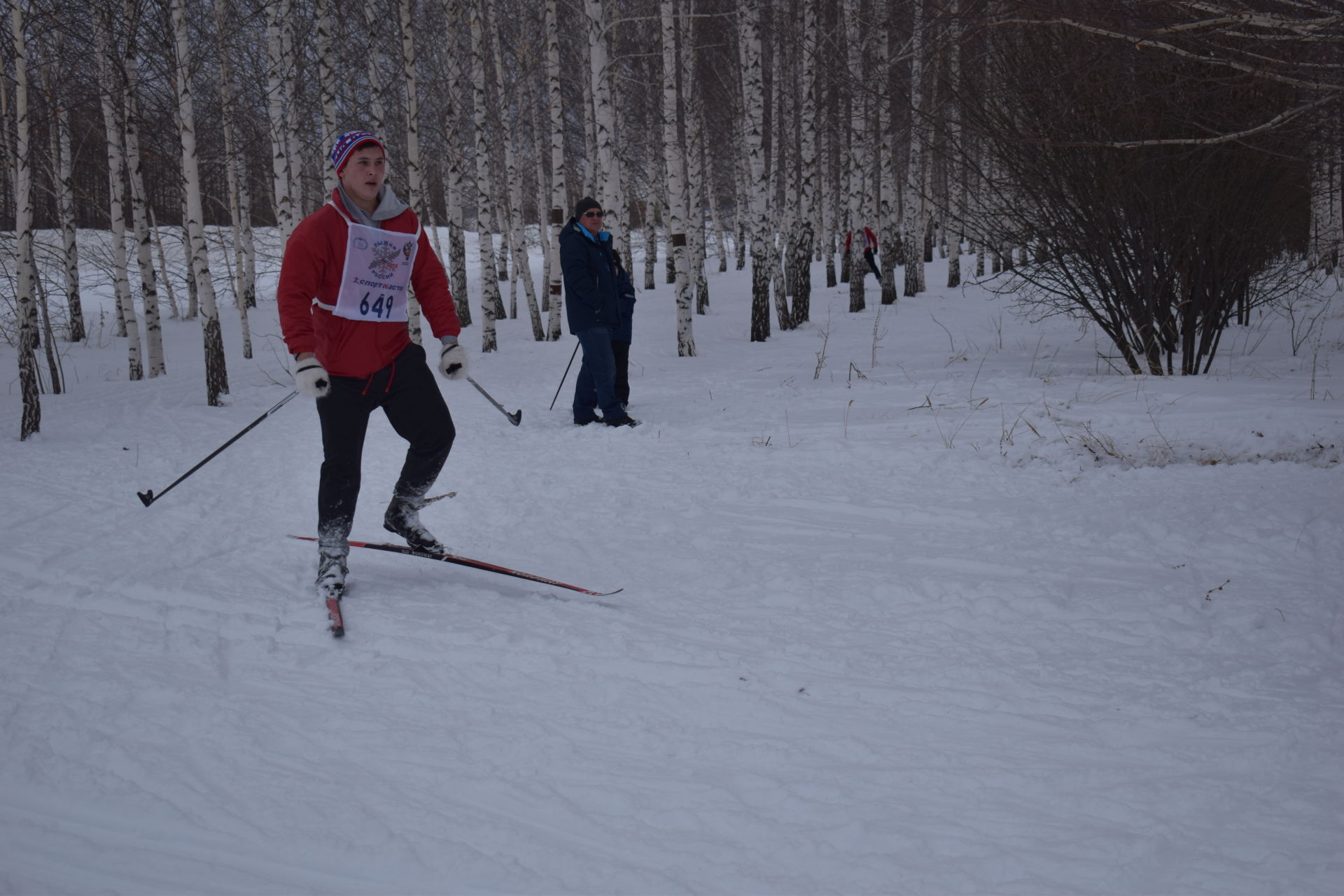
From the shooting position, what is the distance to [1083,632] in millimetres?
3279

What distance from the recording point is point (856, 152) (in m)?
15.3

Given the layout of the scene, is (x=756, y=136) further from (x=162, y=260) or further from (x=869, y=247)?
(x=162, y=260)

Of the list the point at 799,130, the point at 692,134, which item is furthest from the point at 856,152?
the point at 692,134

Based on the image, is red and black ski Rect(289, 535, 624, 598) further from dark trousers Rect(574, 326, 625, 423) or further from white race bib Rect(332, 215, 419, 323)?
dark trousers Rect(574, 326, 625, 423)

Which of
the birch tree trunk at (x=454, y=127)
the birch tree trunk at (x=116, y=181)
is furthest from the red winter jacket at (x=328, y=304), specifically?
the birch tree trunk at (x=454, y=127)

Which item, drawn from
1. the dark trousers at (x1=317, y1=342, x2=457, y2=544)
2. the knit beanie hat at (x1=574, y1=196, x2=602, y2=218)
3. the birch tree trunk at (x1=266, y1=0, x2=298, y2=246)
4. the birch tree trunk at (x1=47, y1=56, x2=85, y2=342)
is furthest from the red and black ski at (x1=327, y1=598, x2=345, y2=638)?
the birch tree trunk at (x1=47, y1=56, x2=85, y2=342)

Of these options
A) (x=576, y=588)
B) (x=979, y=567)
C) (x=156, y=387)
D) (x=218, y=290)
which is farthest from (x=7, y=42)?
(x=218, y=290)

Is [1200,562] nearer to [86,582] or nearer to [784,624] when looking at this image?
[784,624]

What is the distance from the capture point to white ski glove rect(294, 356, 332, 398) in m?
3.43

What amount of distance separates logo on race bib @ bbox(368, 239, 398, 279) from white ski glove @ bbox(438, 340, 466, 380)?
1.45 ft

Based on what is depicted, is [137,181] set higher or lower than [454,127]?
lower

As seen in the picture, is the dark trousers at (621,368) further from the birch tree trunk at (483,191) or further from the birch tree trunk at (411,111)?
the birch tree trunk at (483,191)

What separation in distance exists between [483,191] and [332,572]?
11.0 metres

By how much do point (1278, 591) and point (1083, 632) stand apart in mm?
983
